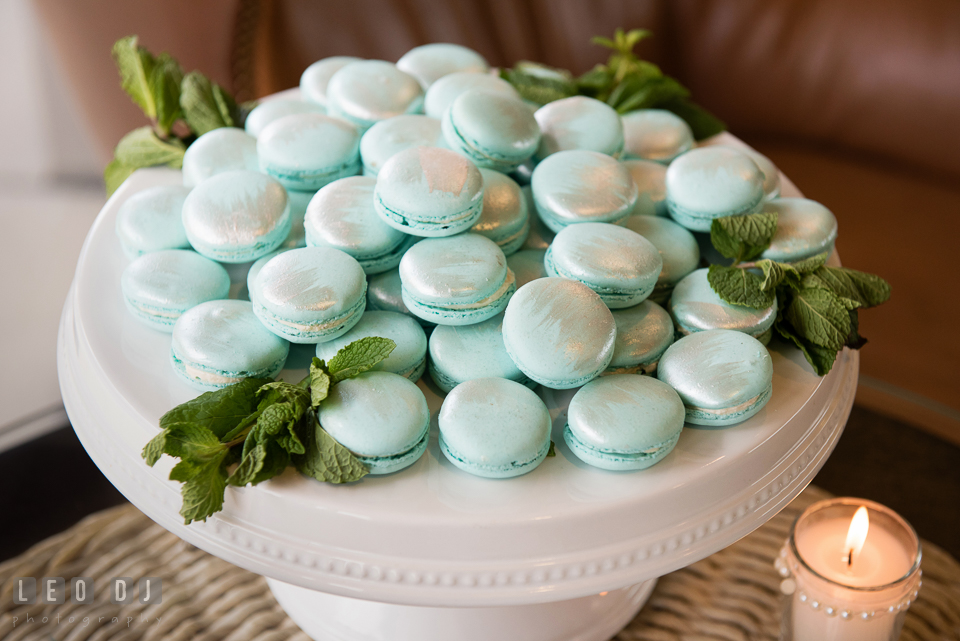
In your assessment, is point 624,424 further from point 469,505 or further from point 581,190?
point 581,190

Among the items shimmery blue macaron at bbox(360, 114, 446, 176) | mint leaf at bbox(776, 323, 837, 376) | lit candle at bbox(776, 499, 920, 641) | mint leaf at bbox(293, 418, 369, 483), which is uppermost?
shimmery blue macaron at bbox(360, 114, 446, 176)

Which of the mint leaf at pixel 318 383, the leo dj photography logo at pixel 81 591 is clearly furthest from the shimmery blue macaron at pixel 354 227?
the leo dj photography logo at pixel 81 591

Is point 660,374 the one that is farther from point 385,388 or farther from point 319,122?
point 319,122

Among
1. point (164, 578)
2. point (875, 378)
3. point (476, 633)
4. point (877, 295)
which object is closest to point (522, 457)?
point (476, 633)

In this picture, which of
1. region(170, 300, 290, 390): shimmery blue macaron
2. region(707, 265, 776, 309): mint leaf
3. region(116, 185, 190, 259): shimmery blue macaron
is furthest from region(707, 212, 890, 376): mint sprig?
region(116, 185, 190, 259): shimmery blue macaron

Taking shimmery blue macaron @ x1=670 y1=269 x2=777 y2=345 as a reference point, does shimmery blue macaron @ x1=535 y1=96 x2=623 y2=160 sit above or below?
above

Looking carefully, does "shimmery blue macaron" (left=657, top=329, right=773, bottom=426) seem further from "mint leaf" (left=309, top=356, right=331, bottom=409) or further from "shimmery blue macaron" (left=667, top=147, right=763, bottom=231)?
"mint leaf" (left=309, top=356, right=331, bottom=409)
